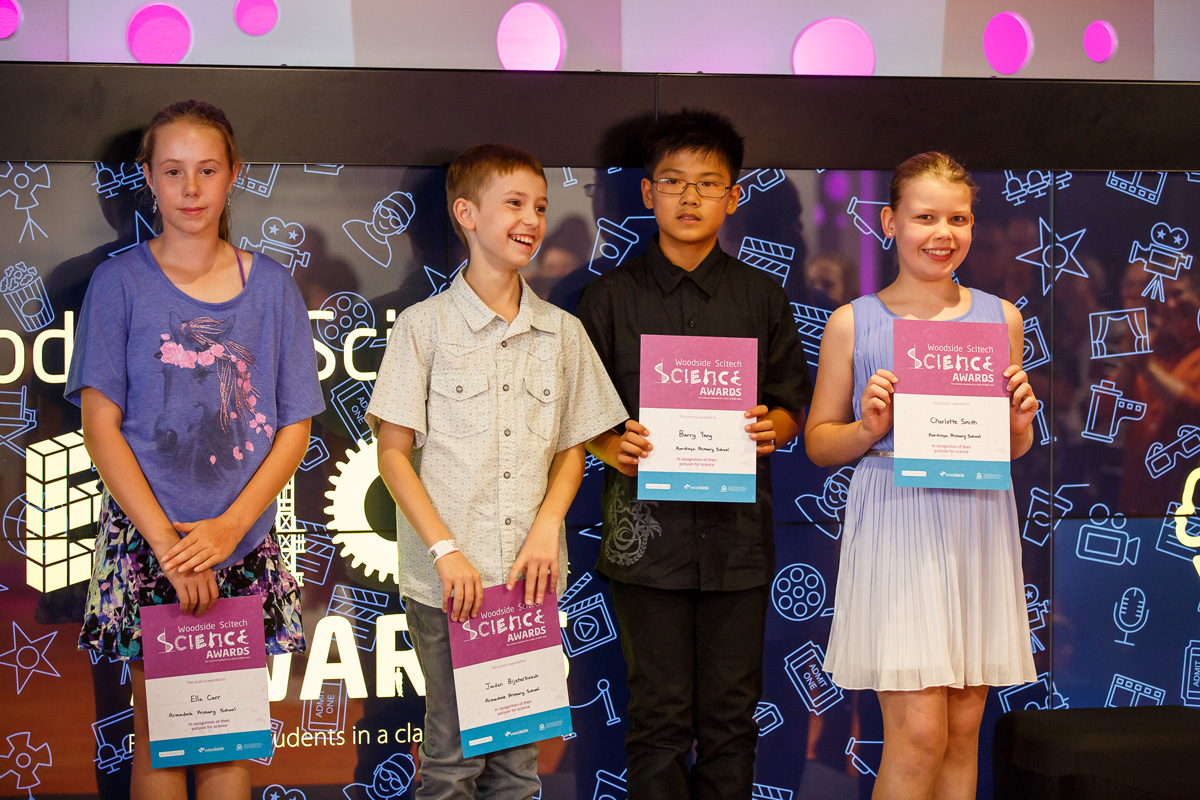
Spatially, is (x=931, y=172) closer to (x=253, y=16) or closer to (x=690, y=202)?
(x=690, y=202)

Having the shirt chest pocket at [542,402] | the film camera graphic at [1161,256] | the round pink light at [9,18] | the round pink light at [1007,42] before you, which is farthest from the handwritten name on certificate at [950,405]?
the round pink light at [9,18]

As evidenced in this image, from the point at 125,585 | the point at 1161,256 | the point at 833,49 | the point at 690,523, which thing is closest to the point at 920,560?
the point at 690,523

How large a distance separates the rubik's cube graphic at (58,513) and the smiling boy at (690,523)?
5.29 ft

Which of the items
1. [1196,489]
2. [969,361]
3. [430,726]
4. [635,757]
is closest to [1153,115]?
[1196,489]

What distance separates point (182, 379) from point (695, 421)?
1270 mm

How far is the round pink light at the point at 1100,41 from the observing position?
322cm

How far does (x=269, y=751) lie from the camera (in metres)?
2.16

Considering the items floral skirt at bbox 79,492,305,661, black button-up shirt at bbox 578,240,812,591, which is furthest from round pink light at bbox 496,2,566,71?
floral skirt at bbox 79,492,305,661

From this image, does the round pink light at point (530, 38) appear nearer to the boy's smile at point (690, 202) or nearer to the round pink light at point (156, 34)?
the boy's smile at point (690, 202)

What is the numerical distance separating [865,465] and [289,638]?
1.55 meters

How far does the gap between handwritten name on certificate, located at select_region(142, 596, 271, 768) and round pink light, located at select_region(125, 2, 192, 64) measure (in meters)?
1.85

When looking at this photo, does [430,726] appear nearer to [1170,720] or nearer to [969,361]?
[969,361]

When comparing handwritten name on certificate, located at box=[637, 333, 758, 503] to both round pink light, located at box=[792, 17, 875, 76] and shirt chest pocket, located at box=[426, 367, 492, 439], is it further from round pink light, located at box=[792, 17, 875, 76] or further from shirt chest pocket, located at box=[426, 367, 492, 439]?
round pink light, located at box=[792, 17, 875, 76]

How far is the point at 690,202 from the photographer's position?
8.18ft
